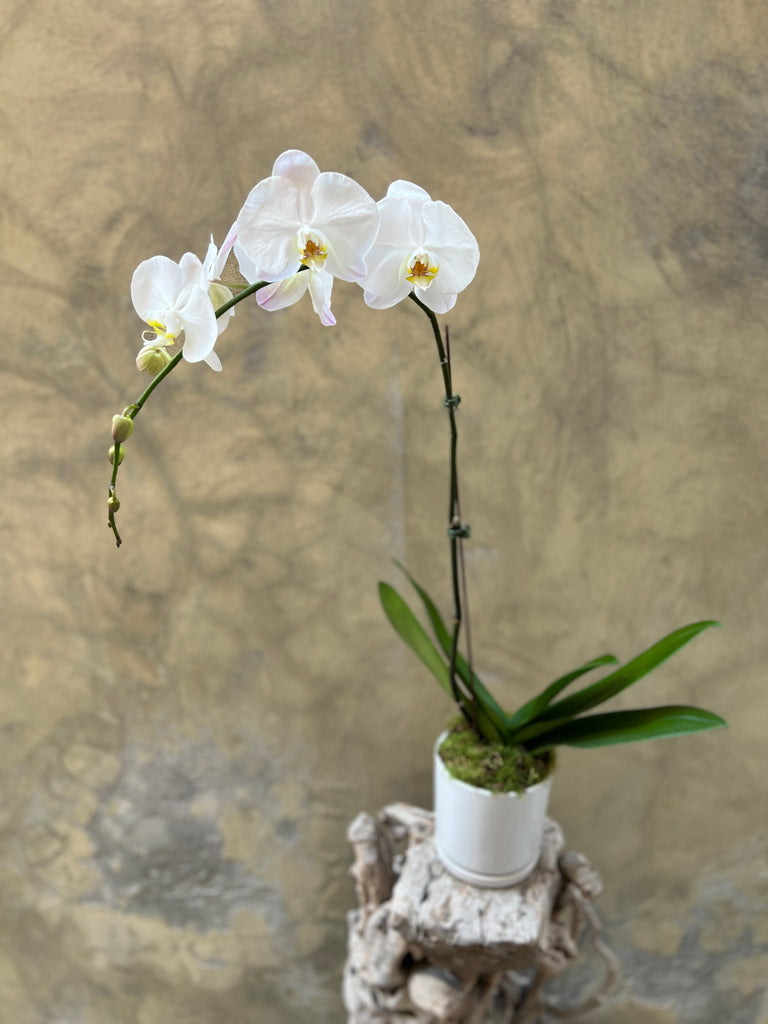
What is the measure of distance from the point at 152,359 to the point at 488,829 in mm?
672

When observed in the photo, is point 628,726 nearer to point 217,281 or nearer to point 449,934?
point 449,934

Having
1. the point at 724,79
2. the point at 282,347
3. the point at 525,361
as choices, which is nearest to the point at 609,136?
the point at 724,79

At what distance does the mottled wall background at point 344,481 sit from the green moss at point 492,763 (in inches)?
12.9

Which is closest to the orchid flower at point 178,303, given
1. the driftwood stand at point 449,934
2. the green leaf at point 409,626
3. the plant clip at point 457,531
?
the plant clip at point 457,531

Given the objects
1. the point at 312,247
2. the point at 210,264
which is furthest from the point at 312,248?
the point at 210,264

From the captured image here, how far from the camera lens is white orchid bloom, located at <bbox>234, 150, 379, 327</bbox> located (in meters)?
0.71

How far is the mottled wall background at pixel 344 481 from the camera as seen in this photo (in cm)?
117

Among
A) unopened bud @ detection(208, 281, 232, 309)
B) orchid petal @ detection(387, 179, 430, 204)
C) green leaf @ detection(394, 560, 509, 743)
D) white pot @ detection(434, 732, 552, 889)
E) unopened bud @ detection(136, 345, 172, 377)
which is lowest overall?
white pot @ detection(434, 732, 552, 889)

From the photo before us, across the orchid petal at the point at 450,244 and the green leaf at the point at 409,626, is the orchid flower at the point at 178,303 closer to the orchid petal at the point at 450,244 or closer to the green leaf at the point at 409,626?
the orchid petal at the point at 450,244

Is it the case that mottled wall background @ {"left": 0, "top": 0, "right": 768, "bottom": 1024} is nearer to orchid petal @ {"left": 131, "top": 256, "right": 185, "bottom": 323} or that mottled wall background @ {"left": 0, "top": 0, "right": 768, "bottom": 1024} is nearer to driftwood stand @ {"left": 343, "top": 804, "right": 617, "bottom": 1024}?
driftwood stand @ {"left": 343, "top": 804, "right": 617, "bottom": 1024}

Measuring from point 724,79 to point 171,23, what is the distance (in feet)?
2.43

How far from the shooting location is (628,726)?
3.33 feet

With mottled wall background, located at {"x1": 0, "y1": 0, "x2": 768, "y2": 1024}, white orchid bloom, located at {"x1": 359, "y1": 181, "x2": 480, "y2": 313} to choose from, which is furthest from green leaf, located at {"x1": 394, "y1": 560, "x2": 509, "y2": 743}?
white orchid bloom, located at {"x1": 359, "y1": 181, "x2": 480, "y2": 313}

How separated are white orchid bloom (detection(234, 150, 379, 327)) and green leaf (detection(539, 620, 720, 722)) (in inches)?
21.8
